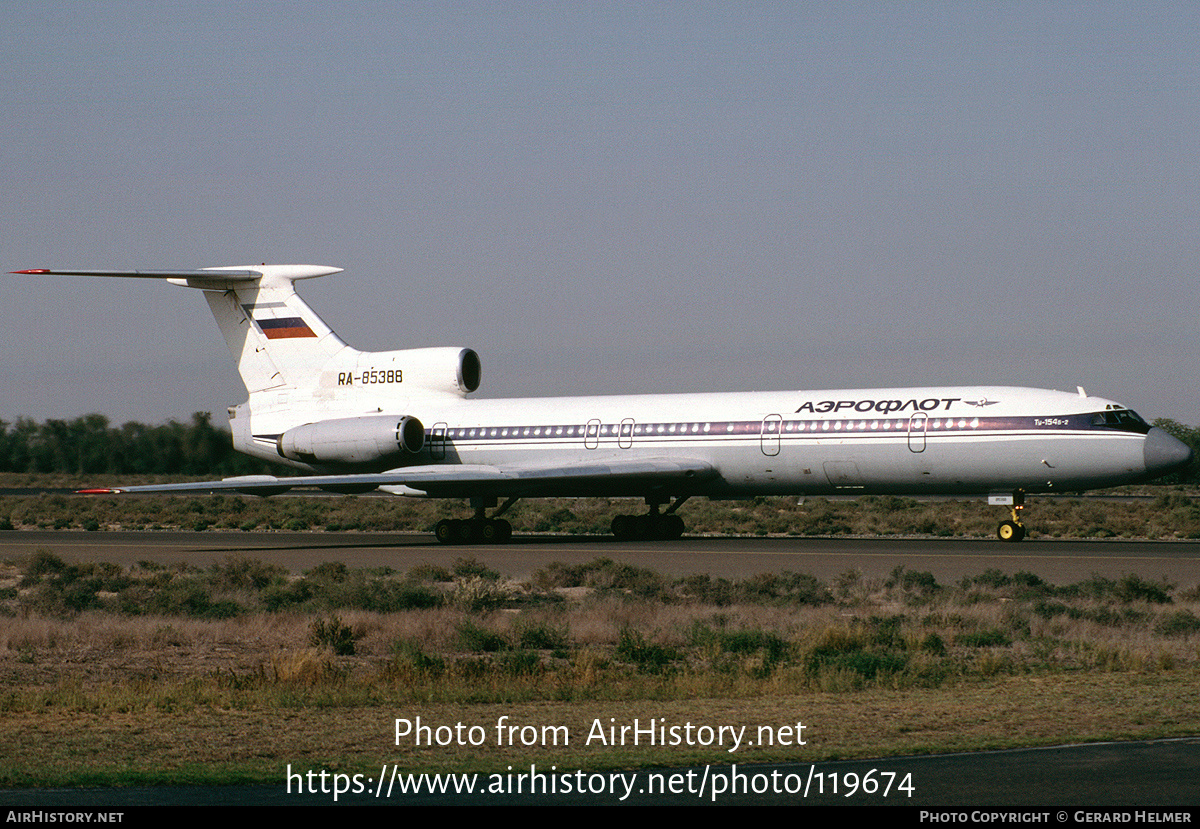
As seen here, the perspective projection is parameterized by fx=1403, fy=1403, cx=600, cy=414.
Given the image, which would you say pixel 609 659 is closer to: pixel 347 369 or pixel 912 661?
pixel 912 661

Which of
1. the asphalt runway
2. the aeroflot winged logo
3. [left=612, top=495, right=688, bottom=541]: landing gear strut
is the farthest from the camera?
[left=612, top=495, right=688, bottom=541]: landing gear strut

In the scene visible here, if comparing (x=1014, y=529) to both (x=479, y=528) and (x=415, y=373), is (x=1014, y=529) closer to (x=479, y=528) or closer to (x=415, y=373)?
(x=479, y=528)

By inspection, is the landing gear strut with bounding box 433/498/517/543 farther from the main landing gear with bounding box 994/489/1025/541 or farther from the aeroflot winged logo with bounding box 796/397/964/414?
the main landing gear with bounding box 994/489/1025/541

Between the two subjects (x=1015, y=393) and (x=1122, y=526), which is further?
(x=1122, y=526)

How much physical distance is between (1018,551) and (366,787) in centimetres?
2312

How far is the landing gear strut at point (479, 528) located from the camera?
35.8m

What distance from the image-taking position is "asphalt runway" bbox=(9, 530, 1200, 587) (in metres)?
25.6

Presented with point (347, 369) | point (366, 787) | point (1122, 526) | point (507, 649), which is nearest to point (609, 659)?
point (507, 649)

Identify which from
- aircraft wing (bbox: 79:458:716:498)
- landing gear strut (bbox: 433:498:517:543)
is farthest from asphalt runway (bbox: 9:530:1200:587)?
aircraft wing (bbox: 79:458:716:498)

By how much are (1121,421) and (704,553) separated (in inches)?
381

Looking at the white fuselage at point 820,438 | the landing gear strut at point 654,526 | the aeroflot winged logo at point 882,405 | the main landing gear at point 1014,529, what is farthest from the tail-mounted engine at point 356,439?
the main landing gear at point 1014,529

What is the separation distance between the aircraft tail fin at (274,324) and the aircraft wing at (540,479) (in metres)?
6.32

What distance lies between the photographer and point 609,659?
14914 mm

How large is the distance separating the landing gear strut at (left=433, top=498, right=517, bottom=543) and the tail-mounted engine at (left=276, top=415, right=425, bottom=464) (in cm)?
285
